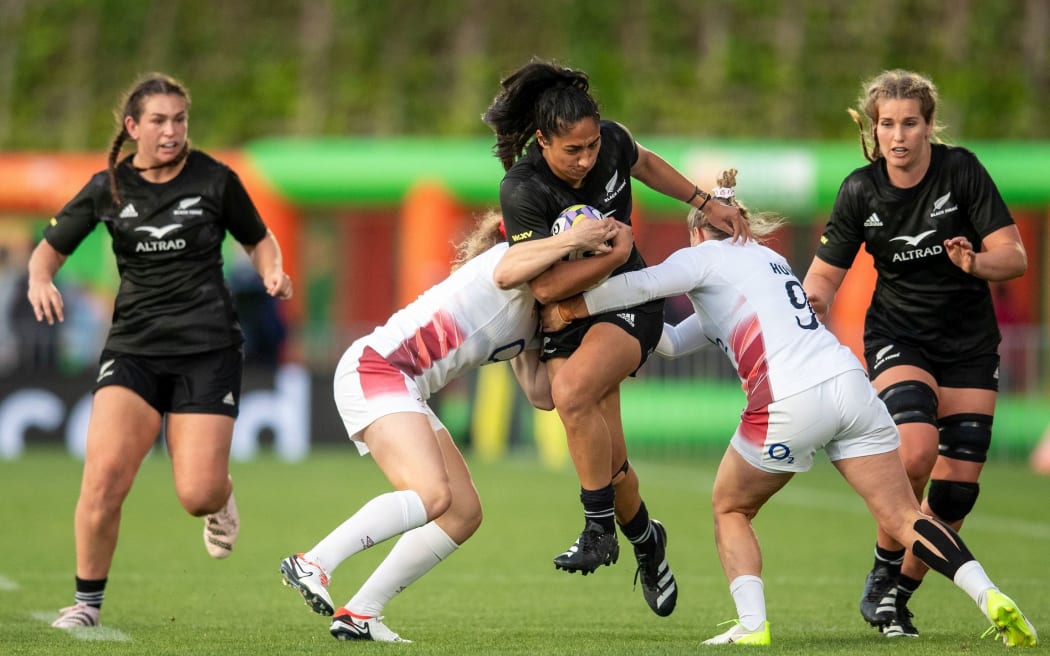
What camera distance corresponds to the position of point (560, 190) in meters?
6.48

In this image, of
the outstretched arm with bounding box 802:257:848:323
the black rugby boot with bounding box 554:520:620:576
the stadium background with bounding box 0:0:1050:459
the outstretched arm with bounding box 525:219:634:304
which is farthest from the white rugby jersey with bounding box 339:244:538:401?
the stadium background with bounding box 0:0:1050:459

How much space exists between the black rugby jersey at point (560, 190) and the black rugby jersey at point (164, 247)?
1597 mm

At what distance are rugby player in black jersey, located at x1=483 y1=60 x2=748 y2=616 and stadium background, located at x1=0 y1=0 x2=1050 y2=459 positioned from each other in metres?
10.7

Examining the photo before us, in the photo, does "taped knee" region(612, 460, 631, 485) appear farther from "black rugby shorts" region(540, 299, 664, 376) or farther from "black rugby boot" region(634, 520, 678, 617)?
"black rugby shorts" region(540, 299, 664, 376)

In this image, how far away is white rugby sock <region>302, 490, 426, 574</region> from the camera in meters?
6.07

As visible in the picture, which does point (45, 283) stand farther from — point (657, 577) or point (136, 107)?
point (657, 577)

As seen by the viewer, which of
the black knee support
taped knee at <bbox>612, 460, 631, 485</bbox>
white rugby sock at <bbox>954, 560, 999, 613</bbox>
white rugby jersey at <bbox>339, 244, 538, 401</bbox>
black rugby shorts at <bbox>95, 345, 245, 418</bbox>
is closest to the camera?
white rugby sock at <bbox>954, 560, 999, 613</bbox>

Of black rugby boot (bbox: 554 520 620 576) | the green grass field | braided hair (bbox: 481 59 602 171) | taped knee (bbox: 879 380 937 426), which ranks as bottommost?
the green grass field

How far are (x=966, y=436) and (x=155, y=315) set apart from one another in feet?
11.9

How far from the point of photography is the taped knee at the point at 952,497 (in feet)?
23.1

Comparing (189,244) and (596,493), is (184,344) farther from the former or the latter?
(596,493)

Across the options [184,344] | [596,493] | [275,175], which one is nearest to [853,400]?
[596,493]

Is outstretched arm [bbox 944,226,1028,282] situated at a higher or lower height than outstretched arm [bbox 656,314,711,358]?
higher

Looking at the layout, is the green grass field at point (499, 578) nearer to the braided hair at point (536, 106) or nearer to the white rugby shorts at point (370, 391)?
the white rugby shorts at point (370, 391)
